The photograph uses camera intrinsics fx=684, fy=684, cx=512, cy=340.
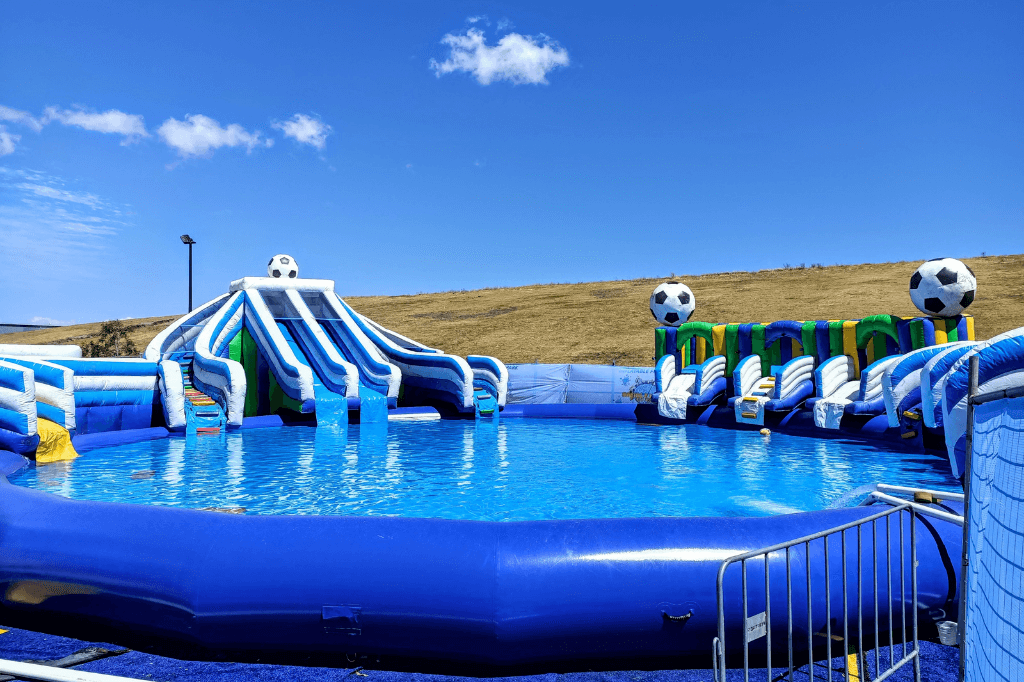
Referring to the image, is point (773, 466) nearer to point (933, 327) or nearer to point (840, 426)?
point (840, 426)

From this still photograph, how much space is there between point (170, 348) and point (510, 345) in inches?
710

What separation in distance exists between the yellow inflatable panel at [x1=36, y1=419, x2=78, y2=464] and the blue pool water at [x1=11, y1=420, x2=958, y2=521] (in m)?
0.21

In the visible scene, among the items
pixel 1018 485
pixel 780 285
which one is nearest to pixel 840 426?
pixel 1018 485

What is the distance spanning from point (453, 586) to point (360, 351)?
11.8 m

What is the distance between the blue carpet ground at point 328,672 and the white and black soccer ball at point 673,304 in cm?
1149

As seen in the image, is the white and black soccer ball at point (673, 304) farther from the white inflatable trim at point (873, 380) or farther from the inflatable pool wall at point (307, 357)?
the white inflatable trim at point (873, 380)

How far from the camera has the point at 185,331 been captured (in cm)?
1452

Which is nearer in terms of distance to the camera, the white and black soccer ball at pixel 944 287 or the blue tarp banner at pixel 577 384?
the white and black soccer ball at pixel 944 287

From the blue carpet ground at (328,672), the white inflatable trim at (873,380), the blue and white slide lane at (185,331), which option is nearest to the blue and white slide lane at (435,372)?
the blue and white slide lane at (185,331)

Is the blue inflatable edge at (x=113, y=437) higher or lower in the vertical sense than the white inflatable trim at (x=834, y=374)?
lower

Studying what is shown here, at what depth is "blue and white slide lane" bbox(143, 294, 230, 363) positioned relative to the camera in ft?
44.0

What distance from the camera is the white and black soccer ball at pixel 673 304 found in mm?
14594

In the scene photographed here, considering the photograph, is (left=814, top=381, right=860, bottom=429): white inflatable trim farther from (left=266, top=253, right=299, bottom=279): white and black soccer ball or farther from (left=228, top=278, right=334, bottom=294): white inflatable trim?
(left=266, top=253, right=299, bottom=279): white and black soccer ball

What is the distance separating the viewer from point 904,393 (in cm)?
948
